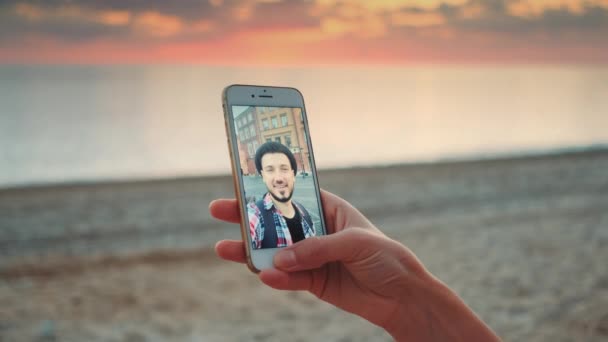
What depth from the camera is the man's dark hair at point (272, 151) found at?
6.24 feet

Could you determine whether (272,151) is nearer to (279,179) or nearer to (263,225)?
(279,179)

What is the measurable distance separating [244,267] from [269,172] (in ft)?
16.7

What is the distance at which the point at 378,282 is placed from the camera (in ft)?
5.82

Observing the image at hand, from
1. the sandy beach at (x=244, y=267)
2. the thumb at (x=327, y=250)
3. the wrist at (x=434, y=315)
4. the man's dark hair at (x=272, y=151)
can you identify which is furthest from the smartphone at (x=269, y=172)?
the sandy beach at (x=244, y=267)

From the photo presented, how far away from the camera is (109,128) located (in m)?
24.4

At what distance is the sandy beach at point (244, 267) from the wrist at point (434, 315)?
3.03 meters

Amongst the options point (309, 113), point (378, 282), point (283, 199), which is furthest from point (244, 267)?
point (309, 113)

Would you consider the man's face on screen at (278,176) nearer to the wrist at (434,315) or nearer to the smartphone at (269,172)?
the smartphone at (269,172)

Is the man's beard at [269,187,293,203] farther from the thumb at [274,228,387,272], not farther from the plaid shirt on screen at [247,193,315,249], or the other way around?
the thumb at [274,228,387,272]

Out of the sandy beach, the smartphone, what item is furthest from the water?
the smartphone

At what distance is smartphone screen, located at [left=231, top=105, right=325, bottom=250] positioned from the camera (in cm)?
186

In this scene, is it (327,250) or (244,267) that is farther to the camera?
(244,267)

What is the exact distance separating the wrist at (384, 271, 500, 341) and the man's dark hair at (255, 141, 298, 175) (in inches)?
20.2

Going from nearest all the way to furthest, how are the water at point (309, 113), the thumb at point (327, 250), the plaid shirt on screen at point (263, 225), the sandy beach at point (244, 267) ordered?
the thumb at point (327, 250) → the plaid shirt on screen at point (263, 225) → the sandy beach at point (244, 267) → the water at point (309, 113)
